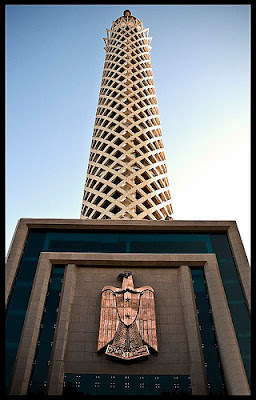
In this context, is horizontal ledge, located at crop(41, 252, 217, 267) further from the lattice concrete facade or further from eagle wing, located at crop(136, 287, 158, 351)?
the lattice concrete facade

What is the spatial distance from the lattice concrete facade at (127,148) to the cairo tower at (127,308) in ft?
21.4

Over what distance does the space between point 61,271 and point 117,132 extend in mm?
17258

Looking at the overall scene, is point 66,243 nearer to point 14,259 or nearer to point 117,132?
point 14,259

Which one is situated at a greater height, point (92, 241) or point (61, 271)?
point (92, 241)

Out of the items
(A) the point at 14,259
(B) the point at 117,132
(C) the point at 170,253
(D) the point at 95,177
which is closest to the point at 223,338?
(C) the point at 170,253

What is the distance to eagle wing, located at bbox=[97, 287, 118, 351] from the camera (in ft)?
52.1

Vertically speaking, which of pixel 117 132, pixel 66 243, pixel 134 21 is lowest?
pixel 66 243

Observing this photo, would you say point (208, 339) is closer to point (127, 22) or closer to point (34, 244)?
point (34, 244)

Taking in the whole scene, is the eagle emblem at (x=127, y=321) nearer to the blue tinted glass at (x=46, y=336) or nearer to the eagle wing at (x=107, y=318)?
the eagle wing at (x=107, y=318)

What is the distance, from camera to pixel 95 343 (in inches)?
632

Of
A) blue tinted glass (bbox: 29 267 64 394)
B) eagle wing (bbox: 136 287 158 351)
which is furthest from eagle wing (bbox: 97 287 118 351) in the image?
blue tinted glass (bbox: 29 267 64 394)

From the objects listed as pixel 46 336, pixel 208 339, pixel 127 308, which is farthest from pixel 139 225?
pixel 46 336

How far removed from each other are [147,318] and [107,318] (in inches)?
71.3

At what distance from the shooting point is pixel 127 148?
31.3 metres
